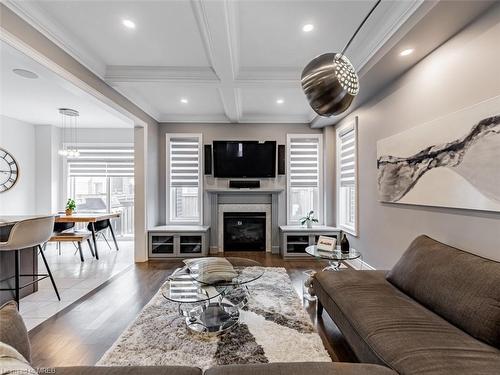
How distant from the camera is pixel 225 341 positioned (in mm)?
2016

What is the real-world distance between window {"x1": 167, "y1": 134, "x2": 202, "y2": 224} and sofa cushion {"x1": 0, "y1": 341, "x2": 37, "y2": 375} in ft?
14.2

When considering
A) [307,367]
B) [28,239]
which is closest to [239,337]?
[307,367]

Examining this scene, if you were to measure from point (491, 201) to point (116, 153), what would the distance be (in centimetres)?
669

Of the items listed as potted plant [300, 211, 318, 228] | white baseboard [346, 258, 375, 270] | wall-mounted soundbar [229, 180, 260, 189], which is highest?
wall-mounted soundbar [229, 180, 260, 189]

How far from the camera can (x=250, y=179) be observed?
16.6ft

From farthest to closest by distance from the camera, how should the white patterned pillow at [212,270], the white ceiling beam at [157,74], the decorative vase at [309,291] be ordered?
the white ceiling beam at [157,74] → the decorative vase at [309,291] → the white patterned pillow at [212,270]

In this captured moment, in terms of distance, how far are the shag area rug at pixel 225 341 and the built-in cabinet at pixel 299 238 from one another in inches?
77.2

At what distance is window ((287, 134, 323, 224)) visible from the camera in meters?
5.12

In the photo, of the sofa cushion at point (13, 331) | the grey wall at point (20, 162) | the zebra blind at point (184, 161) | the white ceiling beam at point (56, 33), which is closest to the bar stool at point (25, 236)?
the white ceiling beam at point (56, 33)

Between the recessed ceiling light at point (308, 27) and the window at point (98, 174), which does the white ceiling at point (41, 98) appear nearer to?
the window at point (98, 174)

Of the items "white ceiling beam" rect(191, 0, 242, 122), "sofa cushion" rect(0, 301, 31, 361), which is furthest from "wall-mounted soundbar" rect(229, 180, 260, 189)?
"sofa cushion" rect(0, 301, 31, 361)

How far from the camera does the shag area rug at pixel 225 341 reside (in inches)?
72.1

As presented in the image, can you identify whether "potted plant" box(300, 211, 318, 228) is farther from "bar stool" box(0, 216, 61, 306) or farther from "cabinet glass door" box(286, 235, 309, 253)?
"bar stool" box(0, 216, 61, 306)

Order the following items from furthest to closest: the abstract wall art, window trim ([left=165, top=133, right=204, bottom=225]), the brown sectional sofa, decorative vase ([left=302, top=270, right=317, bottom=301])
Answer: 1. window trim ([left=165, top=133, right=204, bottom=225])
2. decorative vase ([left=302, top=270, right=317, bottom=301])
3. the abstract wall art
4. the brown sectional sofa
